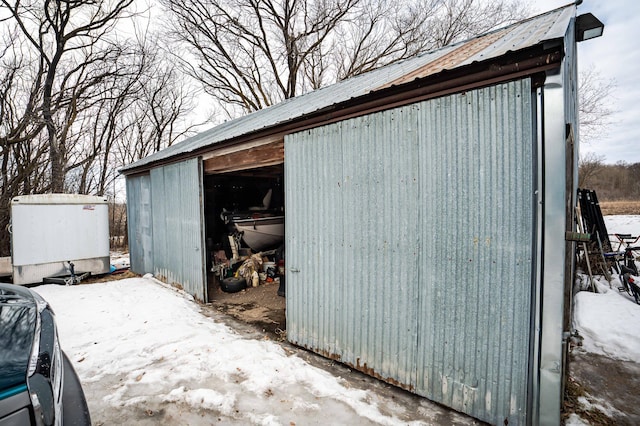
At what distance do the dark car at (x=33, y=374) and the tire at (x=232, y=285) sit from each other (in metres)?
4.17

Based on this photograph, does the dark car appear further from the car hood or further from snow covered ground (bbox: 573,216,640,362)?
snow covered ground (bbox: 573,216,640,362)

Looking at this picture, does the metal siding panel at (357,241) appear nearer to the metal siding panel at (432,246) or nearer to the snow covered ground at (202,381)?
the metal siding panel at (432,246)

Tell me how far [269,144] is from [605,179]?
47974mm

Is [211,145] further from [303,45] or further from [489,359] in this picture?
[303,45]

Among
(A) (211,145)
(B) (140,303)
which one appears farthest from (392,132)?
(B) (140,303)

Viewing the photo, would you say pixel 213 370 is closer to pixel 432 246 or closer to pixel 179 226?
pixel 432 246

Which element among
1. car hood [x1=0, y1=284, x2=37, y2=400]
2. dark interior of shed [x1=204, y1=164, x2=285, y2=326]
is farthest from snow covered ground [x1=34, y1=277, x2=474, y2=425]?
car hood [x1=0, y1=284, x2=37, y2=400]

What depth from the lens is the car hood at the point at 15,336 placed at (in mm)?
1375

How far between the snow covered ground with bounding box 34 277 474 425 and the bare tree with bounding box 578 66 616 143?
739 inches

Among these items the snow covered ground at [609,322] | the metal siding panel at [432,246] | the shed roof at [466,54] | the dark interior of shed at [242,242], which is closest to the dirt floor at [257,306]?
the dark interior of shed at [242,242]

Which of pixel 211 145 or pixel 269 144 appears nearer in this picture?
pixel 269 144

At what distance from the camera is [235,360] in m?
3.46

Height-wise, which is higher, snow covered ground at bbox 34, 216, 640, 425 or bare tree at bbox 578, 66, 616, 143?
bare tree at bbox 578, 66, 616, 143

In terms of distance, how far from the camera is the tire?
6.42 meters
